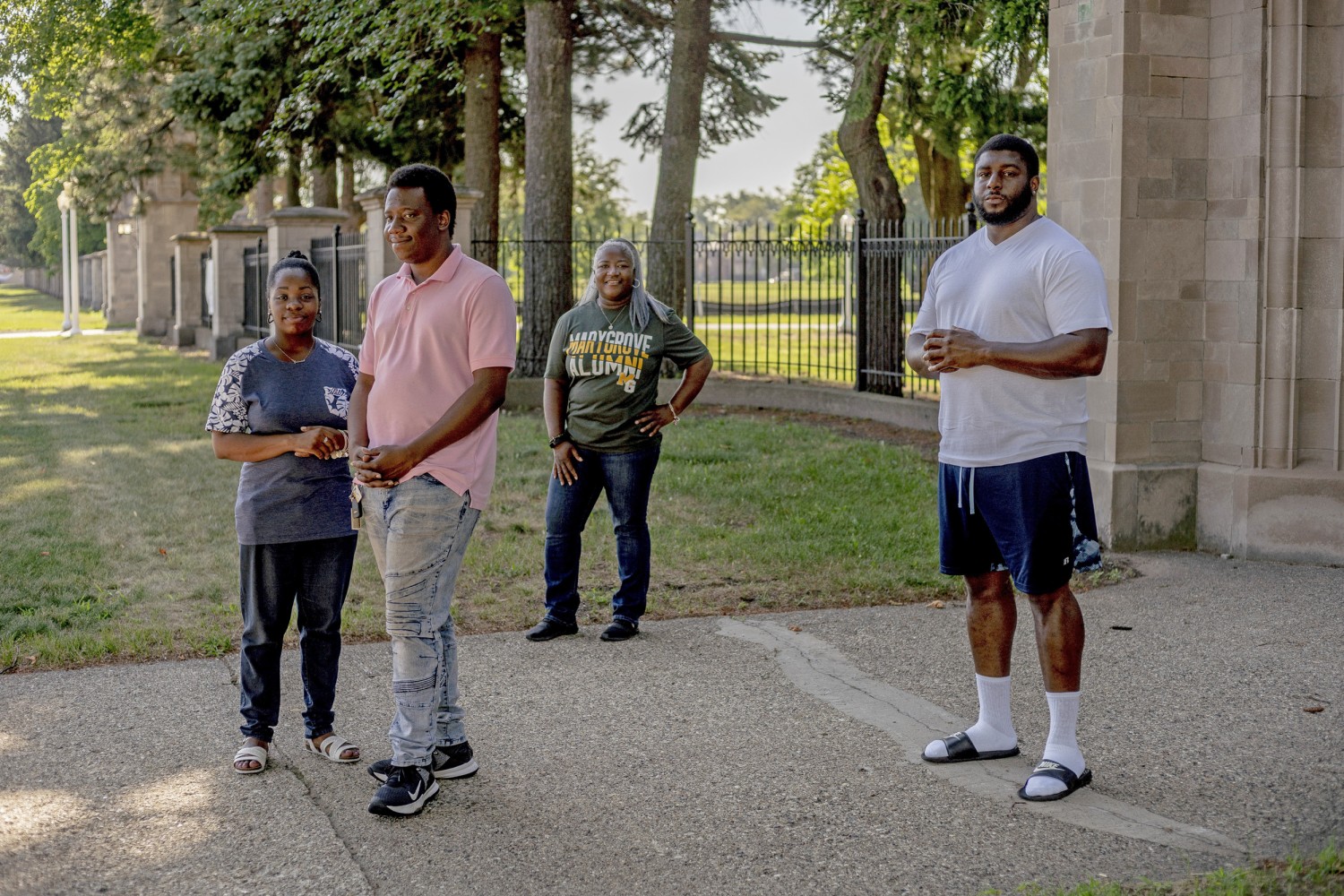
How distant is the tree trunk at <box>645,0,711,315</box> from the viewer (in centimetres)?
1927

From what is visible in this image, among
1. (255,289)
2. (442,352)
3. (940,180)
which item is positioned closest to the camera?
(442,352)

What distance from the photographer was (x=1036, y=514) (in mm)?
4465

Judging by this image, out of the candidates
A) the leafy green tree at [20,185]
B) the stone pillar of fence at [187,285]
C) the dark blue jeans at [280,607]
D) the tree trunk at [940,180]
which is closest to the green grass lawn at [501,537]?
the dark blue jeans at [280,607]

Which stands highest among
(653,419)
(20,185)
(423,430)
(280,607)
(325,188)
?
(20,185)

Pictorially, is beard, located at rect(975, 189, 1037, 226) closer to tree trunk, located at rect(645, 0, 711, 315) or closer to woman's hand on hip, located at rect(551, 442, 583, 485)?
woman's hand on hip, located at rect(551, 442, 583, 485)

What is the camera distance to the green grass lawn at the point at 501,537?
7.16 meters

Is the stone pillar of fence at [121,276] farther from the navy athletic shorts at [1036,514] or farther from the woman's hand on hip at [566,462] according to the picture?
the navy athletic shorts at [1036,514]

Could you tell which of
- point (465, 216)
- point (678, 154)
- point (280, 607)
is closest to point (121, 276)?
point (678, 154)

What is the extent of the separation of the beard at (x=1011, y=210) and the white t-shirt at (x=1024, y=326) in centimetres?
6

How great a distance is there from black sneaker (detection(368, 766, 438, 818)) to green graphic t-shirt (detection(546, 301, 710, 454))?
2.44m

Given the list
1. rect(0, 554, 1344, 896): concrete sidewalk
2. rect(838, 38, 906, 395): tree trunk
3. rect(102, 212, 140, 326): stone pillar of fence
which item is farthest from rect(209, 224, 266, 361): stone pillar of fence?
rect(102, 212, 140, 326): stone pillar of fence

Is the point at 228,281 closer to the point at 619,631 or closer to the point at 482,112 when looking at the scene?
the point at 482,112

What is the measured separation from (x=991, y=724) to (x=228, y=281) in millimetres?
23699

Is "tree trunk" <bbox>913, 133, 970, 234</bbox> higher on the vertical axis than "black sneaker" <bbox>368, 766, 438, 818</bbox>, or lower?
higher
